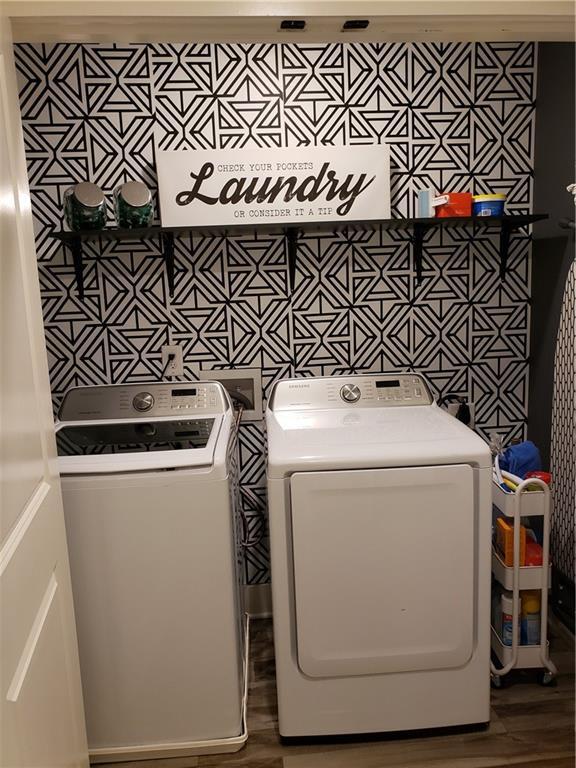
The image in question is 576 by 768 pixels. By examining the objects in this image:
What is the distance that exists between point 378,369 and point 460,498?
3.03 feet

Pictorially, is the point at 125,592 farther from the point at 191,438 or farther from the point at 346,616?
the point at 346,616

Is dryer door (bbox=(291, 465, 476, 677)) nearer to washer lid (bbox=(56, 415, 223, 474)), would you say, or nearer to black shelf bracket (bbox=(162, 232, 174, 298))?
washer lid (bbox=(56, 415, 223, 474))

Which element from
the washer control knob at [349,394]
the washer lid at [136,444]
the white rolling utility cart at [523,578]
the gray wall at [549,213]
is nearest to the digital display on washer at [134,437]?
the washer lid at [136,444]

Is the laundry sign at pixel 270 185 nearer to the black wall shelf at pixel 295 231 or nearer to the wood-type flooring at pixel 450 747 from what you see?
the black wall shelf at pixel 295 231

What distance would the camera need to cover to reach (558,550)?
8.03 feet

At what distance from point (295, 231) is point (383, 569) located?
133 cm

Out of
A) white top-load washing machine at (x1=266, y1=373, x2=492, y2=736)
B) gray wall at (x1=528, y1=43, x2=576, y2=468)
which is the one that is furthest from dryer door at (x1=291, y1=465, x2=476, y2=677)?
gray wall at (x1=528, y1=43, x2=576, y2=468)

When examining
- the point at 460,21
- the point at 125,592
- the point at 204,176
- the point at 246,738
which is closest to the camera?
the point at 460,21

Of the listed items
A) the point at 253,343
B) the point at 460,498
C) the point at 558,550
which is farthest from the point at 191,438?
the point at 558,550

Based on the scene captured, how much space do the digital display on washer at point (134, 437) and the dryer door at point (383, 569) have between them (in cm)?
44

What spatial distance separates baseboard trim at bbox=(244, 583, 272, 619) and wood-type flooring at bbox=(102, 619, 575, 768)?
602 mm

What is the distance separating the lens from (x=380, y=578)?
1.87 metres

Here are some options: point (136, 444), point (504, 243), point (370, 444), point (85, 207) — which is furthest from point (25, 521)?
point (504, 243)

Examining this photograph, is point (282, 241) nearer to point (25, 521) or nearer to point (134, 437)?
point (134, 437)
